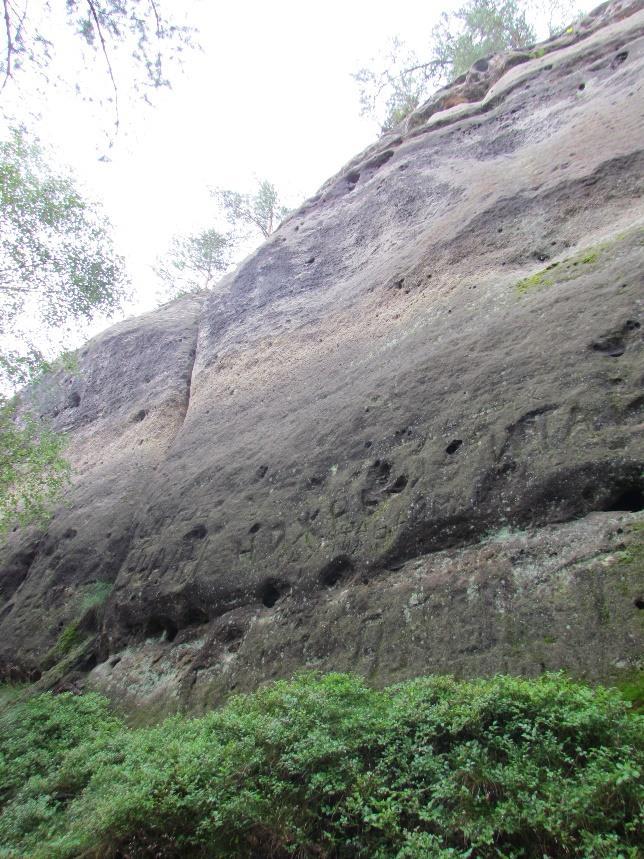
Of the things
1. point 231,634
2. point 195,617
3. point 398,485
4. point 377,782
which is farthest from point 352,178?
point 377,782

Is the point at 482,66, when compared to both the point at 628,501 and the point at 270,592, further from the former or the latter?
the point at 270,592

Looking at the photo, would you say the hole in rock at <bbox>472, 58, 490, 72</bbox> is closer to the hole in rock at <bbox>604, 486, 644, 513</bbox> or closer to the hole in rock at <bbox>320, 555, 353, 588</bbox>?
the hole in rock at <bbox>604, 486, 644, 513</bbox>

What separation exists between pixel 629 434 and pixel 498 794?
3.74 m

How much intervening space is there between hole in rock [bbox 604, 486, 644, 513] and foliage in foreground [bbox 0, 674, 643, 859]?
2044 mm

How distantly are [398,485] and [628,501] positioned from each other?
8.50ft

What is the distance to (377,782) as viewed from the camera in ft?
12.8

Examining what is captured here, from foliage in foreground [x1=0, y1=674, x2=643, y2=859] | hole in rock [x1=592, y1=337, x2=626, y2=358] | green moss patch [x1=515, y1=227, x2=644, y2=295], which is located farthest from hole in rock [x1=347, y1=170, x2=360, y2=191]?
foliage in foreground [x1=0, y1=674, x2=643, y2=859]

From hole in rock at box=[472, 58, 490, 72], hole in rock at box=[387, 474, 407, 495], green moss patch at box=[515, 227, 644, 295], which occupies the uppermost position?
hole in rock at box=[472, 58, 490, 72]

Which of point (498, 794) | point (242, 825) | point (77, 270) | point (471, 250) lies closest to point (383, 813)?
point (498, 794)

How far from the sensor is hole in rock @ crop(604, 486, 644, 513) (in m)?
5.71

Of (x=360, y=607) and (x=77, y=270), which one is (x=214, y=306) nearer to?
(x=77, y=270)

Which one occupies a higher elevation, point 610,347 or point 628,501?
point 610,347

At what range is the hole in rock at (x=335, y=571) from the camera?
7.18 meters

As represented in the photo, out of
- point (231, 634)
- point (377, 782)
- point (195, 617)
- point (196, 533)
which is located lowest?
point (231, 634)
